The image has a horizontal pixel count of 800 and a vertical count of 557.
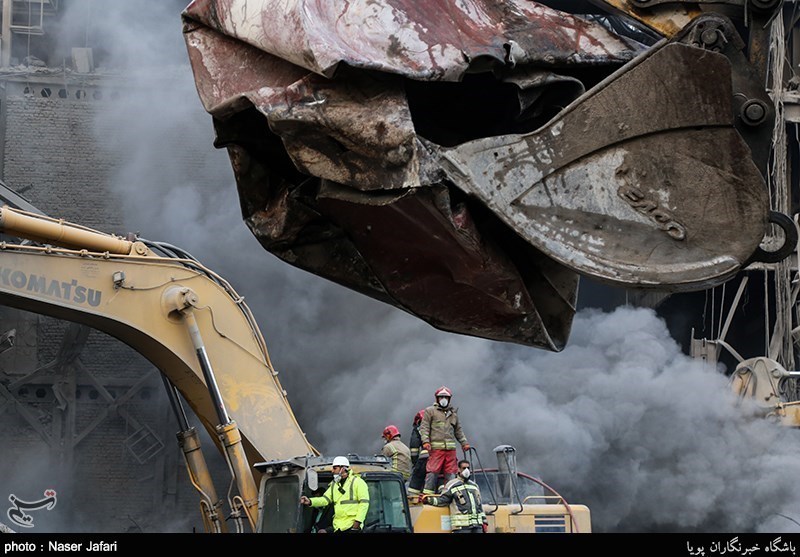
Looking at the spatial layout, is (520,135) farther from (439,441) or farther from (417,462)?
(417,462)

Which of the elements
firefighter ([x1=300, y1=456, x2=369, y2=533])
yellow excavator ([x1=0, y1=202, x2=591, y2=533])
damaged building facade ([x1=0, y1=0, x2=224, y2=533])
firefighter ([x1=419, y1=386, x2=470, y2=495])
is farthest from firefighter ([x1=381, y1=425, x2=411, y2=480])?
damaged building facade ([x1=0, y1=0, x2=224, y2=533])

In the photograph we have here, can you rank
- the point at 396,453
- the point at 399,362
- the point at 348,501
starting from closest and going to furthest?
the point at 348,501 → the point at 396,453 → the point at 399,362

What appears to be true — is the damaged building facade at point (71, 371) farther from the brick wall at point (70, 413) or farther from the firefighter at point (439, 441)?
the firefighter at point (439, 441)

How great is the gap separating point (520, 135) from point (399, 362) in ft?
56.0

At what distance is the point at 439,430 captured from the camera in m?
10.5

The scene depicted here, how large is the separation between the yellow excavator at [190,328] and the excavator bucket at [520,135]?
6953 millimetres

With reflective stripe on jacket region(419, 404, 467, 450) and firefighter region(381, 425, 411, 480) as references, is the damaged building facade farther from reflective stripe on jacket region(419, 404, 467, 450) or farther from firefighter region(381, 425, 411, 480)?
reflective stripe on jacket region(419, 404, 467, 450)

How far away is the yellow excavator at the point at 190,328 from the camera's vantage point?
32.2 feet

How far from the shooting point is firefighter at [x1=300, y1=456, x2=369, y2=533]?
7930mm

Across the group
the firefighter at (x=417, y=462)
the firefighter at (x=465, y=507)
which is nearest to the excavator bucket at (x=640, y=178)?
the firefighter at (x=465, y=507)

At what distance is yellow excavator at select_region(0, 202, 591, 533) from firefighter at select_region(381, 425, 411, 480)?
1.07 metres

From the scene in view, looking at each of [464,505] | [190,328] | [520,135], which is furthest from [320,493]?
[520,135]

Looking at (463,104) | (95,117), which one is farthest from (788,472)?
(463,104)
